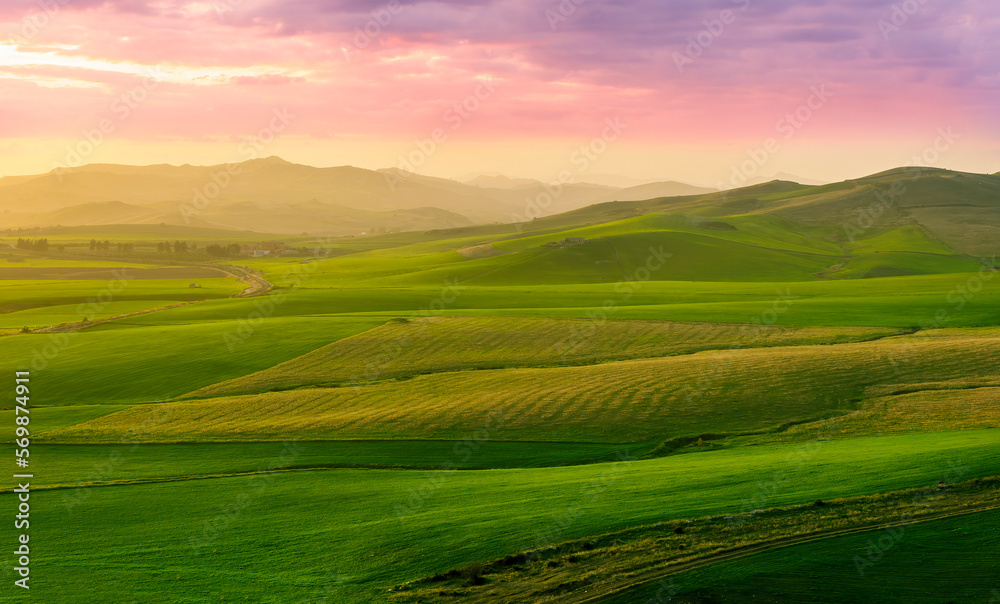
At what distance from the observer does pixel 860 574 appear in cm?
1681

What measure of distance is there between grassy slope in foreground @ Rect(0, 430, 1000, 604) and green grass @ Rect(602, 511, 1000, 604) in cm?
294

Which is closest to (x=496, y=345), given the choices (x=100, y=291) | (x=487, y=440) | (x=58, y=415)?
(x=487, y=440)

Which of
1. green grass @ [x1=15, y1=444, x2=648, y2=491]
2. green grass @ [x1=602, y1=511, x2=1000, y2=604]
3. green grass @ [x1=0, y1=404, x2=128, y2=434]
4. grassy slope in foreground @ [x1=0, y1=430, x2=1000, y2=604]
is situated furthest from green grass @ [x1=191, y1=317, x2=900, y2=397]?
green grass @ [x1=602, y1=511, x2=1000, y2=604]

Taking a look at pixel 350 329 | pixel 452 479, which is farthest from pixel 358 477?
pixel 350 329

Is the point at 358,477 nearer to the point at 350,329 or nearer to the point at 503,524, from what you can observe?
the point at 503,524

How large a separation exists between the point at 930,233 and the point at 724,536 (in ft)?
611

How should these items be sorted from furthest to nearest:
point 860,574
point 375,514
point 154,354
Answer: point 154,354
point 375,514
point 860,574

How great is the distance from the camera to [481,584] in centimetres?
1725

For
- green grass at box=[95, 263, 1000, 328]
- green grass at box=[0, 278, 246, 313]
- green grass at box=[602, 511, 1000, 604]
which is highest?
green grass at box=[0, 278, 246, 313]

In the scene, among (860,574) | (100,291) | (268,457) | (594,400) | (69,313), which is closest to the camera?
(860,574)

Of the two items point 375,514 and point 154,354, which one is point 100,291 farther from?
point 375,514

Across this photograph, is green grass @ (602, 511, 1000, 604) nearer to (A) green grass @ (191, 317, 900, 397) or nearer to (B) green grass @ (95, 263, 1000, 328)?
(A) green grass @ (191, 317, 900, 397)

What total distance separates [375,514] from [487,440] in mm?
11531

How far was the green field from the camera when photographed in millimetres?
17844
